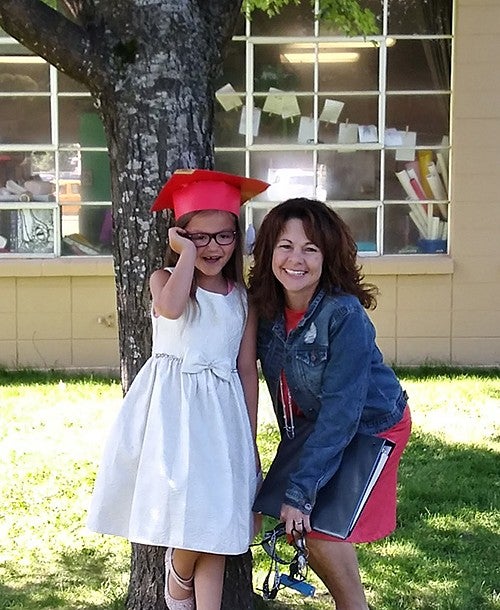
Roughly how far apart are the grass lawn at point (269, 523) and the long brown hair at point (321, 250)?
4.61ft

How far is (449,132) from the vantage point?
895 cm

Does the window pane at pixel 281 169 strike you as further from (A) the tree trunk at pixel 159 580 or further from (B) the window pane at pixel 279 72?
(A) the tree trunk at pixel 159 580

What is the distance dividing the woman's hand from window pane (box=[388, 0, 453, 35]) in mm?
6464

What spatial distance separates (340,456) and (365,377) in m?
0.25

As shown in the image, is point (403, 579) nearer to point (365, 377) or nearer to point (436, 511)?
point (436, 511)

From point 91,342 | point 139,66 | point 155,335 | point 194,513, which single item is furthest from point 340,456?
point 91,342

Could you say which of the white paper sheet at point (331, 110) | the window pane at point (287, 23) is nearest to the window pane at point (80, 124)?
the window pane at point (287, 23)

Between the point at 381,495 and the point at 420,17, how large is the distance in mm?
6397

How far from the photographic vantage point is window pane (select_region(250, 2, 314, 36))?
28.8ft

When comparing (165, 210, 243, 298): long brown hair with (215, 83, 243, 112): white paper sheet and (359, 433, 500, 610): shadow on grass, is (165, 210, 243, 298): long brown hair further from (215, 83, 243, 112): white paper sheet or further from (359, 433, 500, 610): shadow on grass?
(215, 83, 243, 112): white paper sheet

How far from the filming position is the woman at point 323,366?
3141 millimetres

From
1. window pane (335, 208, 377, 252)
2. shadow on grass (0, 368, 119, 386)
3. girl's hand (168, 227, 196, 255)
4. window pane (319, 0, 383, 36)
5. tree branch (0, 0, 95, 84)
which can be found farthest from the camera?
window pane (335, 208, 377, 252)

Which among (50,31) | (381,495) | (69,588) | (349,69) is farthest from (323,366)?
(349,69)

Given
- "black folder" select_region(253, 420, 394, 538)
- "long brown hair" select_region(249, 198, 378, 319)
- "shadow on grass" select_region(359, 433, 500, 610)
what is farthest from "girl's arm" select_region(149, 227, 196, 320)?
"shadow on grass" select_region(359, 433, 500, 610)
